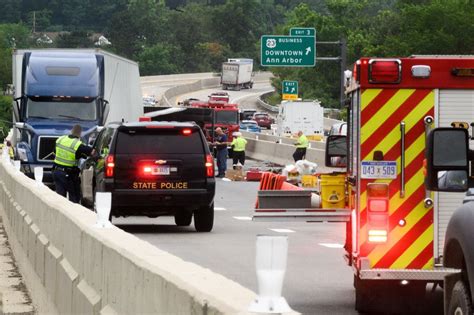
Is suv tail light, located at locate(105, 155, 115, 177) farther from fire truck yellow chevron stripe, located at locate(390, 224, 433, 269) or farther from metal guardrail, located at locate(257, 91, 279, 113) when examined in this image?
metal guardrail, located at locate(257, 91, 279, 113)

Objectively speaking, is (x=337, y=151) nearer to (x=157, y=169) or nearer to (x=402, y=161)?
(x=402, y=161)

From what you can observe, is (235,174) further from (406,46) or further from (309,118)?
(406,46)

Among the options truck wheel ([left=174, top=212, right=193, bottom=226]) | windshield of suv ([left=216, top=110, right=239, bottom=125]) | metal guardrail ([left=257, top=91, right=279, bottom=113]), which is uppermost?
windshield of suv ([left=216, top=110, right=239, bottom=125])

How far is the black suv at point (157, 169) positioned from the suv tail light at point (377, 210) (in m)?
11.3

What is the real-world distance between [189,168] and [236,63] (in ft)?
450

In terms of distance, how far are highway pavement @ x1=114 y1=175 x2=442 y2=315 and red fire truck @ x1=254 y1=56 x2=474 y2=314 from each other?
0.98m

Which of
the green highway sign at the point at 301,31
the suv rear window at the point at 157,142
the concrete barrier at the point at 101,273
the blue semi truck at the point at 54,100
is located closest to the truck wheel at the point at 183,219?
the suv rear window at the point at 157,142

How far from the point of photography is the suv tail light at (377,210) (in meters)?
12.1

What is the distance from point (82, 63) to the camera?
123ft

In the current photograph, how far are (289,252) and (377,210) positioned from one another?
26.6 ft

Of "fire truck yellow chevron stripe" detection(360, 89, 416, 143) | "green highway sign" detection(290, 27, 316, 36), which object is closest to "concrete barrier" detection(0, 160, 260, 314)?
"fire truck yellow chevron stripe" detection(360, 89, 416, 143)

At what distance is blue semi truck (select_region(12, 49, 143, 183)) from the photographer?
121 ft

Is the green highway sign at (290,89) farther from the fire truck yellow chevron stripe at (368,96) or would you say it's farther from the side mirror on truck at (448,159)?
the side mirror on truck at (448,159)

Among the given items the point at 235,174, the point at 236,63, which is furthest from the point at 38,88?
the point at 236,63
